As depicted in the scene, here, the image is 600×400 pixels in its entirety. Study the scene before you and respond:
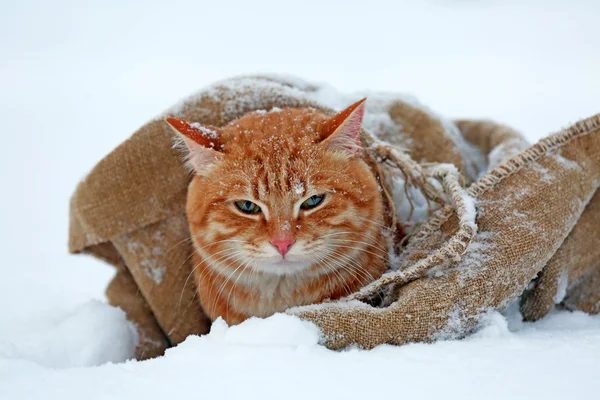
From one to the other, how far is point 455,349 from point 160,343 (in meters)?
1.41

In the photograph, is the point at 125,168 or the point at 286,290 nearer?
the point at 286,290

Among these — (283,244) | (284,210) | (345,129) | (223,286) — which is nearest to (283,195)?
(284,210)

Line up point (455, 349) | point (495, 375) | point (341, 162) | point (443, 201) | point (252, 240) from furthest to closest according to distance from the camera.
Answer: point (443, 201), point (341, 162), point (252, 240), point (455, 349), point (495, 375)

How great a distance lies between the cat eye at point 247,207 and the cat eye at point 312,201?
5.8 inches

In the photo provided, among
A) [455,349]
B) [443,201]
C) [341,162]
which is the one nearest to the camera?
[455,349]

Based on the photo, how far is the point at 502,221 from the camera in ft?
5.22

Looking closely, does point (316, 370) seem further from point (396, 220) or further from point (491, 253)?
point (396, 220)

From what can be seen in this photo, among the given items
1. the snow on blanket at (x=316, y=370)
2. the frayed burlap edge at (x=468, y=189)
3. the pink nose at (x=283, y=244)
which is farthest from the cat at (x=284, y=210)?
the snow on blanket at (x=316, y=370)

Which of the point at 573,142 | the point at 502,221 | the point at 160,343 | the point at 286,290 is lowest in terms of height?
the point at 160,343

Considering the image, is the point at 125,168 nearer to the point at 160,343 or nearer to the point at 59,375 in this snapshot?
the point at 160,343

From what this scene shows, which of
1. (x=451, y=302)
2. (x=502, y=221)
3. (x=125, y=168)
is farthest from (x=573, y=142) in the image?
(x=125, y=168)

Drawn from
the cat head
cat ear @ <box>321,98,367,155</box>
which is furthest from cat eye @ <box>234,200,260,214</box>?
cat ear @ <box>321,98,367,155</box>

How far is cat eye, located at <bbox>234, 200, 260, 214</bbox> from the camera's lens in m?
1.61

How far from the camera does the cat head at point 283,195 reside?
5.07 feet
